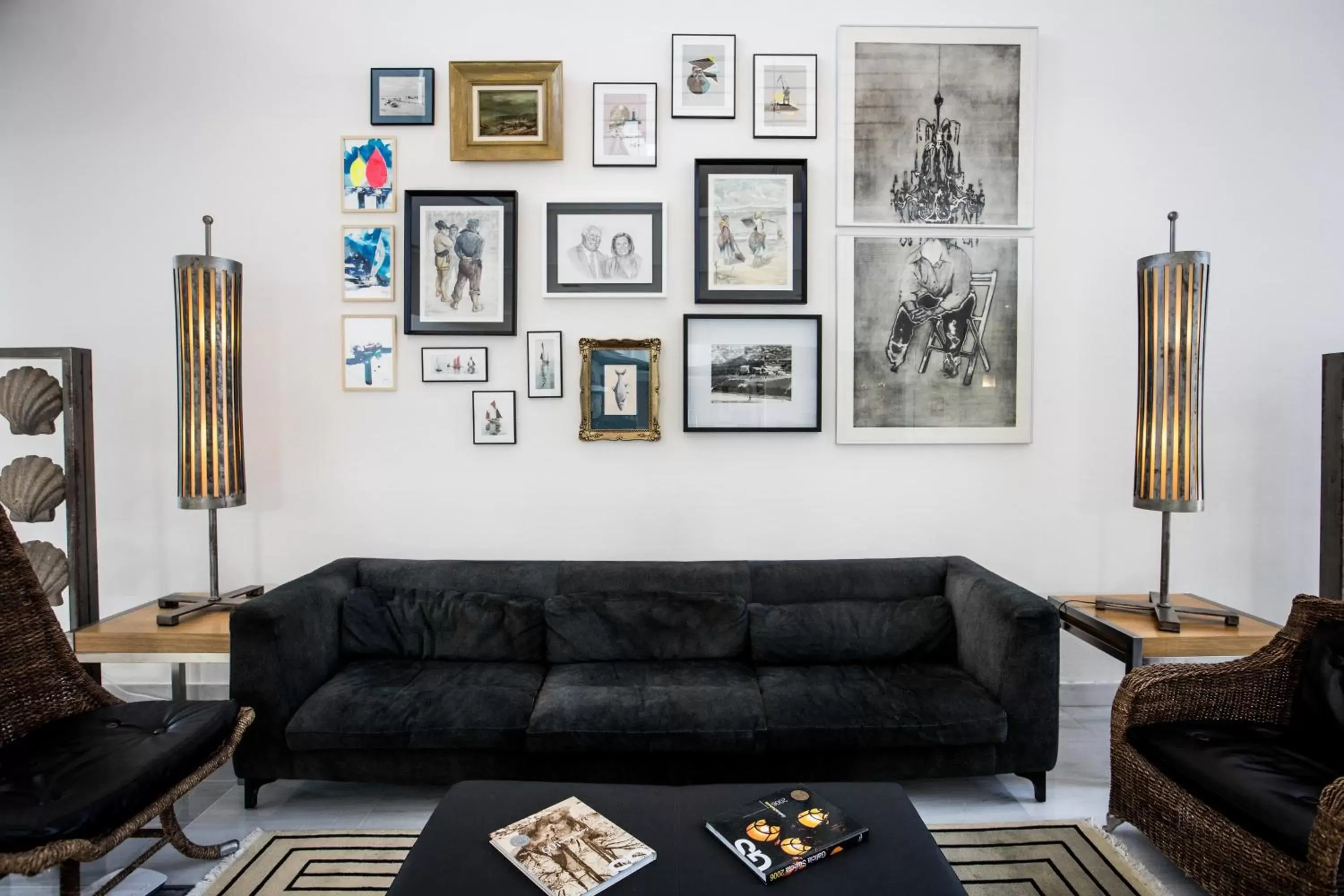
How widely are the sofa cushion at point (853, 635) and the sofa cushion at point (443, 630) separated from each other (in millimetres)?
880

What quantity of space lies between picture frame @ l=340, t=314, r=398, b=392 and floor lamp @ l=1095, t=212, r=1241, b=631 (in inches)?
121

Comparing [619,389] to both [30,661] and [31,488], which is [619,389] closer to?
[30,661]

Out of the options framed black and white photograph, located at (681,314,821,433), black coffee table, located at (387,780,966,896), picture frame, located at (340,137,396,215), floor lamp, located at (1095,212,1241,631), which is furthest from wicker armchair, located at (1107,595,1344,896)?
picture frame, located at (340,137,396,215)

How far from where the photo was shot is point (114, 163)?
317 cm

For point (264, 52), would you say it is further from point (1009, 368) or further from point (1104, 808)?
point (1104, 808)

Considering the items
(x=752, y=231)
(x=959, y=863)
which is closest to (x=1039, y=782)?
(x=959, y=863)

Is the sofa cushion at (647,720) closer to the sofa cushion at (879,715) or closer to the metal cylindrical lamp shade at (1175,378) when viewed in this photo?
the sofa cushion at (879,715)

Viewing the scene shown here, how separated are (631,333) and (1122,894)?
256 cm

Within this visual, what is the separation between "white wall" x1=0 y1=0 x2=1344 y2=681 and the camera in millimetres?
3154

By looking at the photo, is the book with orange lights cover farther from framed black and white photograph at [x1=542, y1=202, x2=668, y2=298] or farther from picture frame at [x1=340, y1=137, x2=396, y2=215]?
picture frame at [x1=340, y1=137, x2=396, y2=215]

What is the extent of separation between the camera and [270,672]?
2328mm

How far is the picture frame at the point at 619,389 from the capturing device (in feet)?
10.4

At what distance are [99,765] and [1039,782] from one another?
280cm

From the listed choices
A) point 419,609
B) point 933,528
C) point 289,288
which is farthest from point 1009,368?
point 289,288
